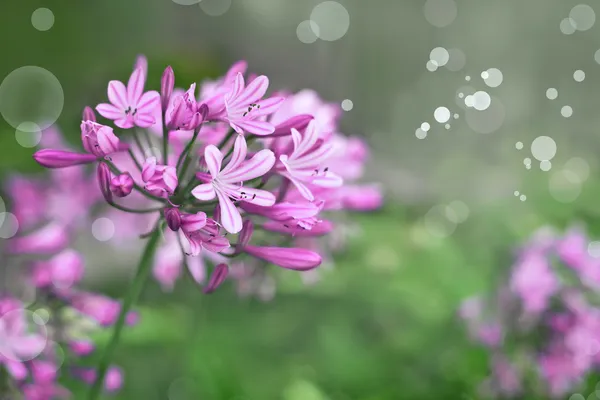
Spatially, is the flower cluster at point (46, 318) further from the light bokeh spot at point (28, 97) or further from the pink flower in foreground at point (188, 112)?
the light bokeh spot at point (28, 97)

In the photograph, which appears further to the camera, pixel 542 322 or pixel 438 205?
pixel 438 205

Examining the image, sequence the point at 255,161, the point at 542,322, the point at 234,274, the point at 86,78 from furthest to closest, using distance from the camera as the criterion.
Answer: the point at 86,78 < the point at 542,322 < the point at 234,274 < the point at 255,161

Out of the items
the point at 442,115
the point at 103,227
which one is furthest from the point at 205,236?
the point at 103,227

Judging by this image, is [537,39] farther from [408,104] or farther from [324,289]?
[324,289]

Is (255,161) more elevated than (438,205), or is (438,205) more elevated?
(255,161)

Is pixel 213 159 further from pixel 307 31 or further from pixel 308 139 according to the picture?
pixel 307 31

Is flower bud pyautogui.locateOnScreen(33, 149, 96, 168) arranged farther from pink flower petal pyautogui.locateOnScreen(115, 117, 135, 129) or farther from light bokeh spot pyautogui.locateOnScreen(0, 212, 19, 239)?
light bokeh spot pyautogui.locateOnScreen(0, 212, 19, 239)

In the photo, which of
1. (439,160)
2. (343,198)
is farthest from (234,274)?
(439,160)
